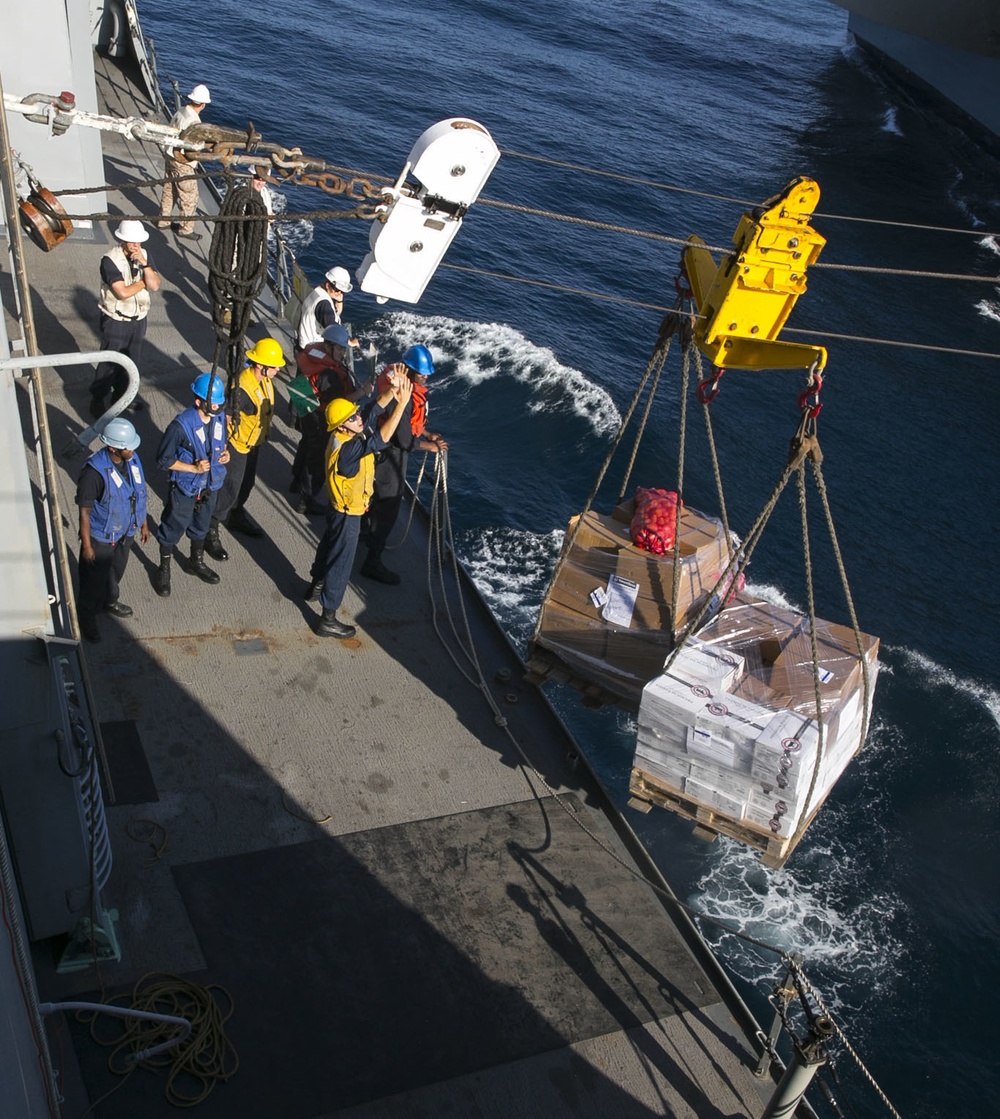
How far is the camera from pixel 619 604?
830cm

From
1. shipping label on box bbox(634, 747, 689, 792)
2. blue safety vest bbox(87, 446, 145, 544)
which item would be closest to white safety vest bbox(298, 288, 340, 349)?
blue safety vest bbox(87, 446, 145, 544)

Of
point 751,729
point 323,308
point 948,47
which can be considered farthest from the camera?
point 948,47

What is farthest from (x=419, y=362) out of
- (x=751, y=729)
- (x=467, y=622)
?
(x=751, y=729)

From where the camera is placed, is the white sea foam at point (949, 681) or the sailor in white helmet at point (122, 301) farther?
the white sea foam at point (949, 681)

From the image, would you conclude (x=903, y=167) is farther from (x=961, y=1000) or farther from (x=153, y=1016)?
(x=153, y=1016)

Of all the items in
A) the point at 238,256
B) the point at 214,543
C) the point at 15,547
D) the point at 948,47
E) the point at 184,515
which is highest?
the point at 948,47

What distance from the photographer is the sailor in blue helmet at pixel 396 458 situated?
9.31 m

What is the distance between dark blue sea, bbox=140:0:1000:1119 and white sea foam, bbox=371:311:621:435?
0.28 feet

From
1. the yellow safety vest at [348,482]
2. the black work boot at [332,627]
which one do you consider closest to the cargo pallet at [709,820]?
the black work boot at [332,627]

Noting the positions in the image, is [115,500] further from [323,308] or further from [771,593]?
[771,593]

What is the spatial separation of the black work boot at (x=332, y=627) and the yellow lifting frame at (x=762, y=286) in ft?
12.4

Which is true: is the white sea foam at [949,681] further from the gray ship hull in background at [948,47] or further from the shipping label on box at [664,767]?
the gray ship hull in background at [948,47]

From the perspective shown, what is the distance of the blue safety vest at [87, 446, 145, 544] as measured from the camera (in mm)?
7895

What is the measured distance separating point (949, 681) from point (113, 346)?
12485mm
